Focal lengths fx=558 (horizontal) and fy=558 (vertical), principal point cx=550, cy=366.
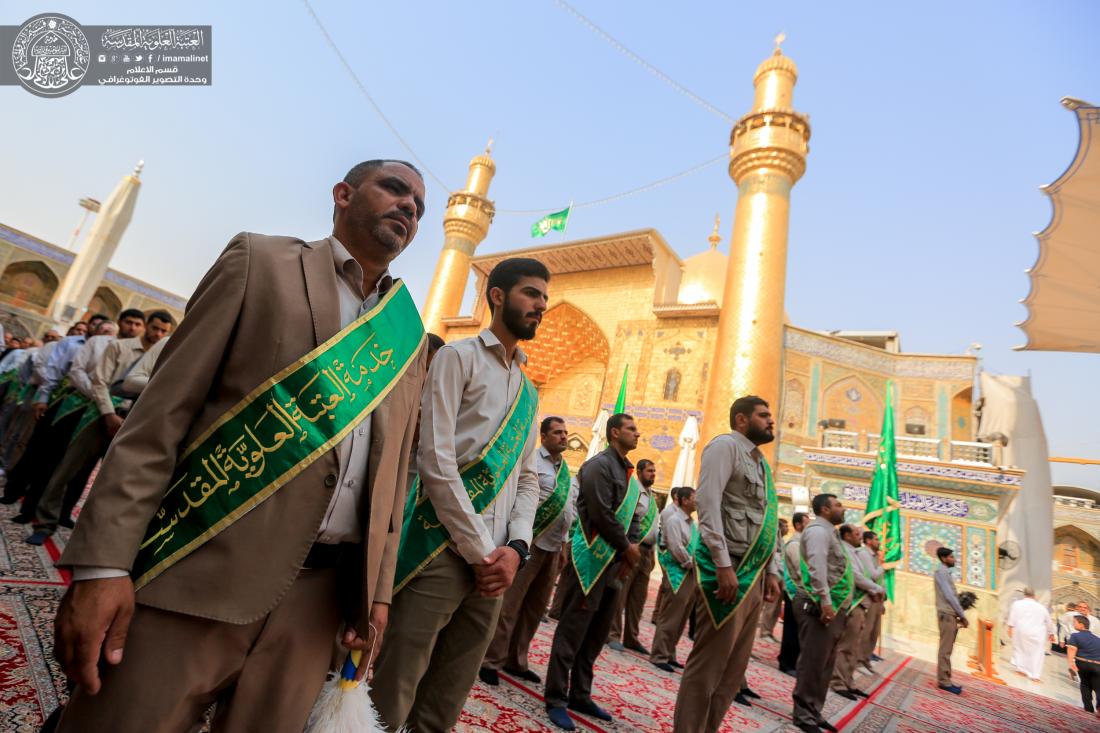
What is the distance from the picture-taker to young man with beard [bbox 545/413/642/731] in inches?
103

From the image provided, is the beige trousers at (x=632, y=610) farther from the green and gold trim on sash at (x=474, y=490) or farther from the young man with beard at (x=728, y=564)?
the green and gold trim on sash at (x=474, y=490)

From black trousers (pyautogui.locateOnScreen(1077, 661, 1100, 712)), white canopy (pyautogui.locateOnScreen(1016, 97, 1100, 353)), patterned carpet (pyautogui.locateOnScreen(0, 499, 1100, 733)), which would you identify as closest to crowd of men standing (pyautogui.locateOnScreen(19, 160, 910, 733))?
patterned carpet (pyautogui.locateOnScreen(0, 499, 1100, 733))

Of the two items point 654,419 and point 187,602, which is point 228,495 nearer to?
point 187,602

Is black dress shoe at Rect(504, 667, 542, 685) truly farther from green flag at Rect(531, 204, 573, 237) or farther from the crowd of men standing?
green flag at Rect(531, 204, 573, 237)

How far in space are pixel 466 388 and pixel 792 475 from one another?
1274cm

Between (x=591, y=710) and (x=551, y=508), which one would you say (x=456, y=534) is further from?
(x=551, y=508)

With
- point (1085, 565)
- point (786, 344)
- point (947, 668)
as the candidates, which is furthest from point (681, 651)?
point (1085, 565)

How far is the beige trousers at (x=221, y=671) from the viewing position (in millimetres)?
752

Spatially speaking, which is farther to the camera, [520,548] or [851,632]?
[851,632]

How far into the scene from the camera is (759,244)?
12.0 meters

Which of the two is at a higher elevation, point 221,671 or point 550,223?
point 550,223

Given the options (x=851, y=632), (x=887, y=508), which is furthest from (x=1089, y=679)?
(x=851, y=632)

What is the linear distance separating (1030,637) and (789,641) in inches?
219

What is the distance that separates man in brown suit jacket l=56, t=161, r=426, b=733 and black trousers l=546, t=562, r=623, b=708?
1.83 m
